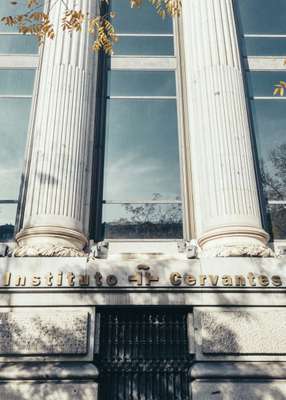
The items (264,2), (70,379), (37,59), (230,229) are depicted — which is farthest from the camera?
(264,2)

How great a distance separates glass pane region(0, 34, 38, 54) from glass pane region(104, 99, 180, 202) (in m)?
3.75

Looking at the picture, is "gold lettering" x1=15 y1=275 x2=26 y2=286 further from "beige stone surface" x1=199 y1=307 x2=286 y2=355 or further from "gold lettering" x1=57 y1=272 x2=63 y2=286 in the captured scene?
"beige stone surface" x1=199 y1=307 x2=286 y2=355

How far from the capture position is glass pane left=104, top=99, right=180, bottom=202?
1288 centimetres

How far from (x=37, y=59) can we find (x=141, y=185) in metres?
6.17

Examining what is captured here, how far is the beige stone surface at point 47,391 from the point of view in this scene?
8.02 meters

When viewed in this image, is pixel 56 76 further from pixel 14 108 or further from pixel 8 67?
pixel 8 67

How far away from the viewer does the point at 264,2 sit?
53.5 ft

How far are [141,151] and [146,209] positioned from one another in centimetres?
210

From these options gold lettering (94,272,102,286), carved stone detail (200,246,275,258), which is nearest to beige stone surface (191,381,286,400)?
carved stone detail (200,246,275,258)

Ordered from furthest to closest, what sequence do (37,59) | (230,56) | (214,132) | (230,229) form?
(37,59) < (230,56) < (214,132) < (230,229)

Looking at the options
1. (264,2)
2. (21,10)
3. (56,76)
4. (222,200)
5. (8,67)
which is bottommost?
(222,200)

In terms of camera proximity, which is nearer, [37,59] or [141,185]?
[141,185]

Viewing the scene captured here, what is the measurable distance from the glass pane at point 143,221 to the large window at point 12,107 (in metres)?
2.87

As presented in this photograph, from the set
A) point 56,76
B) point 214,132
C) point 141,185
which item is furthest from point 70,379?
point 56,76
